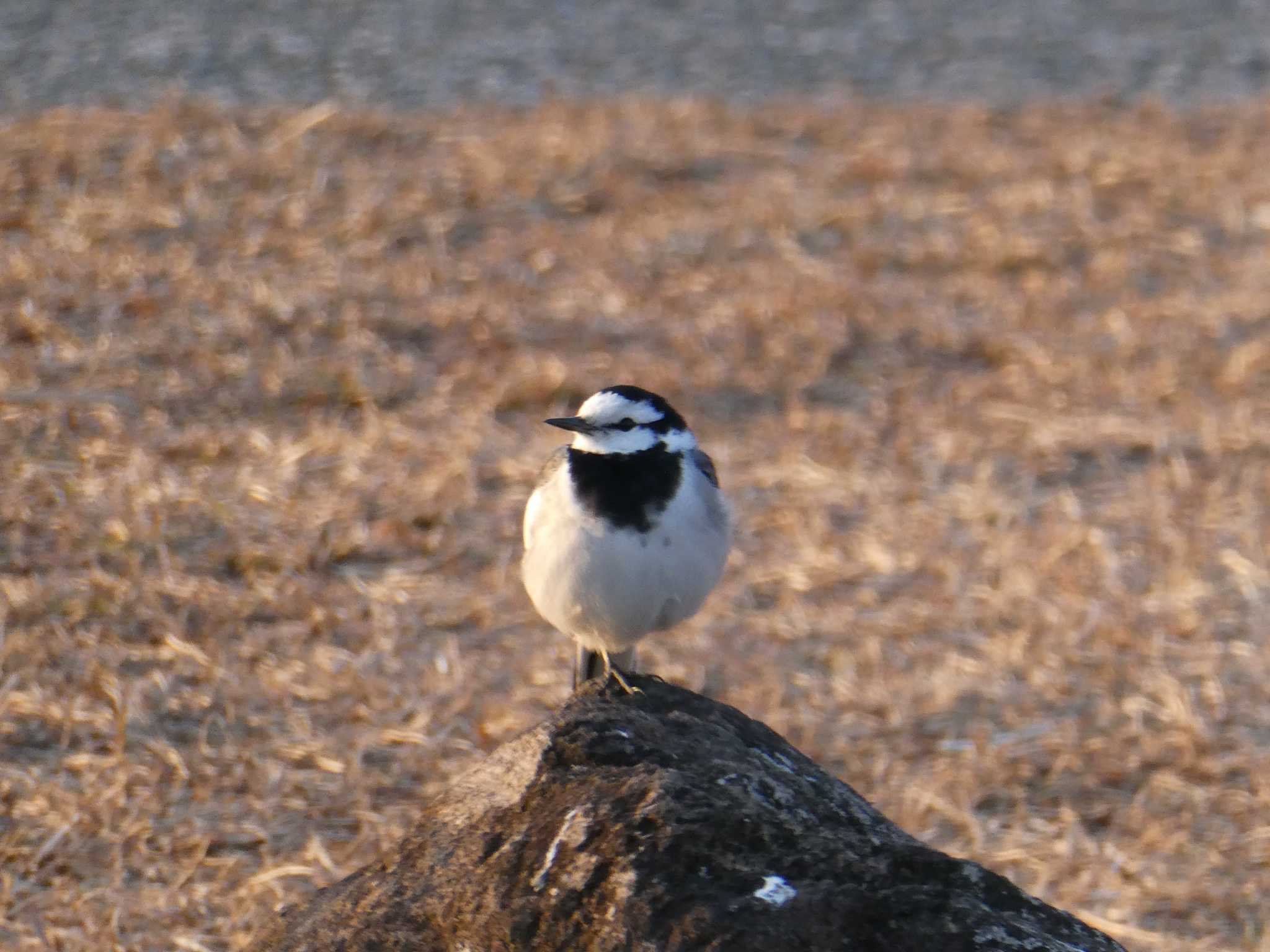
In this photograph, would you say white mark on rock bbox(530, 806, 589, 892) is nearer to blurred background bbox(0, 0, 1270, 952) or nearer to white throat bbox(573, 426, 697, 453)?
white throat bbox(573, 426, 697, 453)

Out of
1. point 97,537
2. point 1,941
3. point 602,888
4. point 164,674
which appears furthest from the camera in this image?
point 97,537

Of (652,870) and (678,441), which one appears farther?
(678,441)

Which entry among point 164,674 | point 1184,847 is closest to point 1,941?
point 164,674

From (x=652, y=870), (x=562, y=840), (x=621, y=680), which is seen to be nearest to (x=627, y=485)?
(x=621, y=680)

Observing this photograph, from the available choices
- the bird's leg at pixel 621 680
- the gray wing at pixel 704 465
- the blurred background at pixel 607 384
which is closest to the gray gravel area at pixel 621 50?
the blurred background at pixel 607 384

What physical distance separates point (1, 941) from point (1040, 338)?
6.51 metres

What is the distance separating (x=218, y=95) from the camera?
11.4 m

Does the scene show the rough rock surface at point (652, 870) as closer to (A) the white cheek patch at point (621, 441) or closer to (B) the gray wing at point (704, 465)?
(A) the white cheek patch at point (621, 441)

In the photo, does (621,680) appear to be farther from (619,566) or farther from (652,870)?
(652,870)

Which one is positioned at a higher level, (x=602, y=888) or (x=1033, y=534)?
(x=602, y=888)

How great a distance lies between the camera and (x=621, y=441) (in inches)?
184

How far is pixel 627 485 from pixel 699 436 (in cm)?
415

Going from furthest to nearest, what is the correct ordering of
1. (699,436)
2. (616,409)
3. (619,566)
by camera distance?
(699,436)
(616,409)
(619,566)

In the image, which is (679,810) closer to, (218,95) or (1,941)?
(1,941)
